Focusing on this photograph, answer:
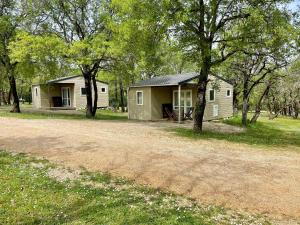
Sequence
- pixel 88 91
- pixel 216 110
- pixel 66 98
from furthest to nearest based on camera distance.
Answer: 1. pixel 66 98
2. pixel 216 110
3. pixel 88 91

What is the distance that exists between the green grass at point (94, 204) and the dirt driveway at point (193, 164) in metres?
0.51

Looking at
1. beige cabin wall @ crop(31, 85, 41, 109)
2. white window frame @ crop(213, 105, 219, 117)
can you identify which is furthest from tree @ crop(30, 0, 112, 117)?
beige cabin wall @ crop(31, 85, 41, 109)

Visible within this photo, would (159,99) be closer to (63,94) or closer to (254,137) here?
(254,137)

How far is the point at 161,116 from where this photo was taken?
2334 centimetres

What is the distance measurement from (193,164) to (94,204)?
3421 millimetres

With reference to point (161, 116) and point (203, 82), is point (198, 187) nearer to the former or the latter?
point (203, 82)

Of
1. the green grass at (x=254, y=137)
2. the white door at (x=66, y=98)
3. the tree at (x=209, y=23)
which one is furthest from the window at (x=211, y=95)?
the white door at (x=66, y=98)

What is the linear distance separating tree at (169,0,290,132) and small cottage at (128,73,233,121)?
21.9ft

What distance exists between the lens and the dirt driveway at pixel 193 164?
19.6 ft

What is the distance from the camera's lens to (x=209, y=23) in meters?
13.5

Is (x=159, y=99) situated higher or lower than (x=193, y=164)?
higher

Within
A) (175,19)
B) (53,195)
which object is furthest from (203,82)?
(53,195)

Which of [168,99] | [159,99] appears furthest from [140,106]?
[168,99]

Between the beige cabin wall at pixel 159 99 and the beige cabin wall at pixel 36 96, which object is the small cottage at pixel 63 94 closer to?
the beige cabin wall at pixel 36 96
